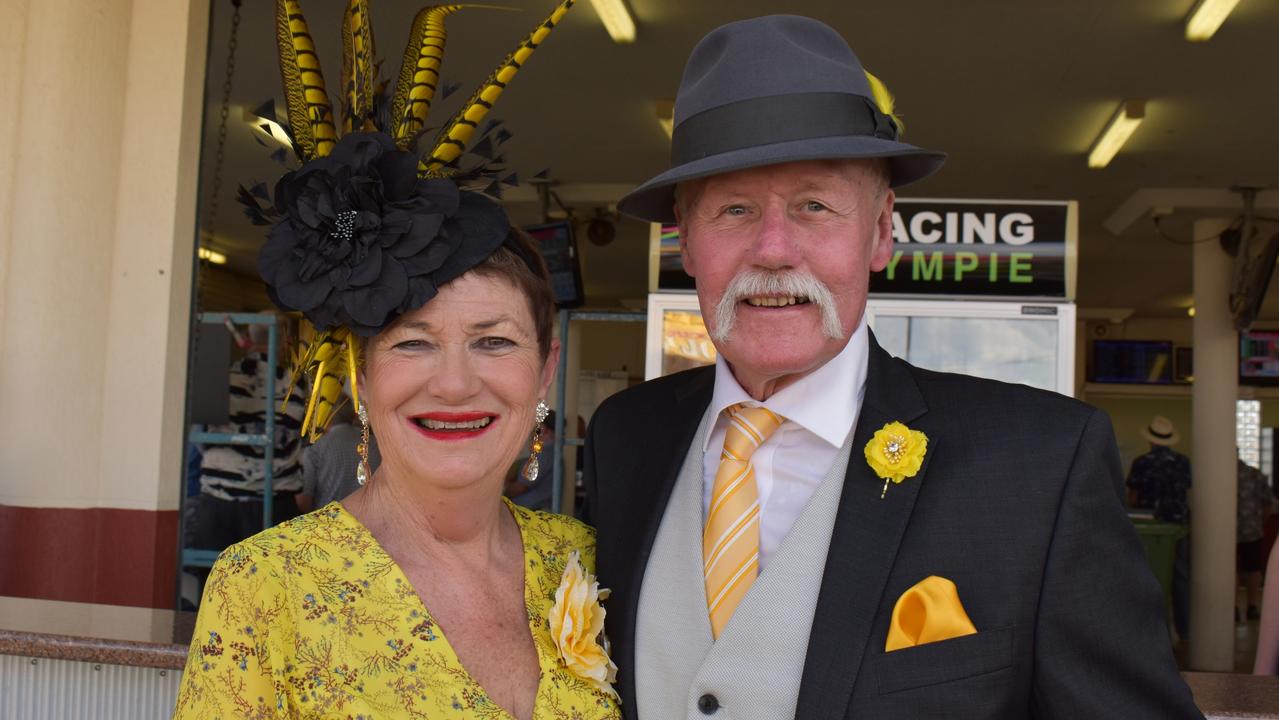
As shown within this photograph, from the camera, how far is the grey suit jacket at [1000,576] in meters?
1.33

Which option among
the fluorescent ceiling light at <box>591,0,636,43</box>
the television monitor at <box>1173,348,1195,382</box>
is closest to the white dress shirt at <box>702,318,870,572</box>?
the fluorescent ceiling light at <box>591,0,636,43</box>

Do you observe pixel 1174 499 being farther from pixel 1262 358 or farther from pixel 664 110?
pixel 664 110

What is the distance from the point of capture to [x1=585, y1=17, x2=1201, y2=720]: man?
4.43 feet

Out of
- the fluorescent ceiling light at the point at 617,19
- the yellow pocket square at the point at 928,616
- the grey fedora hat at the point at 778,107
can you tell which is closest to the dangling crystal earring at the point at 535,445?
the grey fedora hat at the point at 778,107

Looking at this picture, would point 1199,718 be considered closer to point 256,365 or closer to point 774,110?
point 774,110

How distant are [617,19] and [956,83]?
2091 mm

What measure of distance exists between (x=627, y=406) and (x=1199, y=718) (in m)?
0.97

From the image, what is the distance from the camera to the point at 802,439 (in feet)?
5.23

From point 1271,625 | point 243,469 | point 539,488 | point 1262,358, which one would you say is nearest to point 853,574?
point 1271,625

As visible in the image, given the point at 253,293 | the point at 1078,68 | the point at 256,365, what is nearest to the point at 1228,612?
the point at 1078,68

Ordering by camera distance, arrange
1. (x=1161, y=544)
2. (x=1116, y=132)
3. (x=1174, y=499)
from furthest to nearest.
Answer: (x=1174, y=499), (x=1161, y=544), (x=1116, y=132)

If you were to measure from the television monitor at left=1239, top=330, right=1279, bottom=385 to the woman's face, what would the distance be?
1170 centimetres

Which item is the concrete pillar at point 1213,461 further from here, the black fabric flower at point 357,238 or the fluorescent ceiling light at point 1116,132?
the black fabric flower at point 357,238

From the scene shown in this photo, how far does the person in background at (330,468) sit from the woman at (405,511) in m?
3.38
